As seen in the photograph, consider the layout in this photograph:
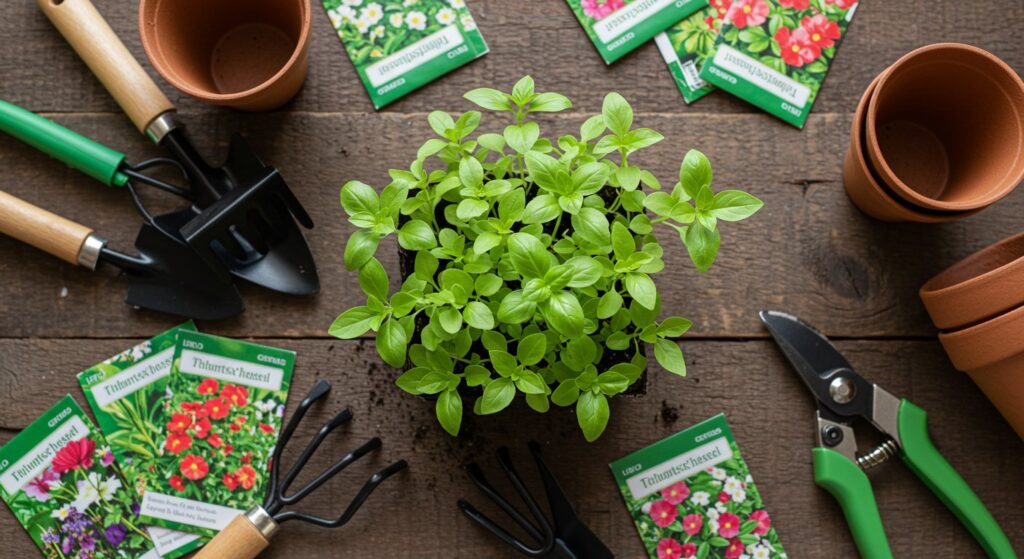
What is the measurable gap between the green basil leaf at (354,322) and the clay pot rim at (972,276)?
56 cm

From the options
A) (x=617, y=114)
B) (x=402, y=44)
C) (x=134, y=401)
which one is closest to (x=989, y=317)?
(x=617, y=114)

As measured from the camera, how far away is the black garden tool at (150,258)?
0.92m

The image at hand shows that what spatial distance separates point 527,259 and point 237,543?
467 mm

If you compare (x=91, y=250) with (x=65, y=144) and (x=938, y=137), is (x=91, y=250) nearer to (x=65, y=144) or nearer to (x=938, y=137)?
(x=65, y=144)

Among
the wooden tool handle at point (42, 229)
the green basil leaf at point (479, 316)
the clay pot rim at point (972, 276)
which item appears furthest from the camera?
the wooden tool handle at point (42, 229)

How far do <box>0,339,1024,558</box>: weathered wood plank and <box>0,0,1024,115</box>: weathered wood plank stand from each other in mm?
274

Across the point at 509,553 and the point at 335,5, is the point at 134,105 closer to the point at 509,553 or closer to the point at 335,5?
the point at 335,5

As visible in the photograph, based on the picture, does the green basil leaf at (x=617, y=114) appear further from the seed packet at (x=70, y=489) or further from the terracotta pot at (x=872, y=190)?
the seed packet at (x=70, y=489)

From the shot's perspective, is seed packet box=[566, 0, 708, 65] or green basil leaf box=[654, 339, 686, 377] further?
seed packet box=[566, 0, 708, 65]

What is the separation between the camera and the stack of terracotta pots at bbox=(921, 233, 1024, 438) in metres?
0.81

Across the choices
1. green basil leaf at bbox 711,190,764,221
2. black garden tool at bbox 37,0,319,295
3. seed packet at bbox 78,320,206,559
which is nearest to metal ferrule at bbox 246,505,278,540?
seed packet at bbox 78,320,206,559

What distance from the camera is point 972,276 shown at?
2.98 ft

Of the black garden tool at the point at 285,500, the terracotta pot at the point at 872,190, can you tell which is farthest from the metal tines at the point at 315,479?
the terracotta pot at the point at 872,190

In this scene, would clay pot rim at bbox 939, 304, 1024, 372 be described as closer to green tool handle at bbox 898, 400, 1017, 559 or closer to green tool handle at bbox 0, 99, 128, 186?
green tool handle at bbox 898, 400, 1017, 559
